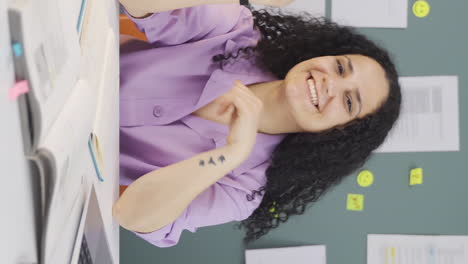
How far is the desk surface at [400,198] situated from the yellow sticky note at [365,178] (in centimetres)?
2

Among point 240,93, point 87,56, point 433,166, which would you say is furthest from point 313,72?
point 433,166

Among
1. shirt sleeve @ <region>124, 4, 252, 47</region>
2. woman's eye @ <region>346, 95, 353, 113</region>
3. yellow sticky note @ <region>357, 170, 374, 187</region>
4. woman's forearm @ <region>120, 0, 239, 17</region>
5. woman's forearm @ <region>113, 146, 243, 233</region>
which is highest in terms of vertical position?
woman's forearm @ <region>120, 0, 239, 17</region>

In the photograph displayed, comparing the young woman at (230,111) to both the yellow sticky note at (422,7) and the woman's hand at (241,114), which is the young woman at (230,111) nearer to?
the woman's hand at (241,114)

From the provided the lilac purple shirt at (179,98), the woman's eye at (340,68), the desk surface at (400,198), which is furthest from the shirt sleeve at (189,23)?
the desk surface at (400,198)

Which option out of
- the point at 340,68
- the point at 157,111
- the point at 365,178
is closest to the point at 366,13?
the point at 365,178

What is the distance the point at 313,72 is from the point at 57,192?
0.70 m

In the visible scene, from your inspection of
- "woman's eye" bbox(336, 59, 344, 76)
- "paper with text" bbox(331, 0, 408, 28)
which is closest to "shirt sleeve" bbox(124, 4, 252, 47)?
"woman's eye" bbox(336, 59, 344, 76)

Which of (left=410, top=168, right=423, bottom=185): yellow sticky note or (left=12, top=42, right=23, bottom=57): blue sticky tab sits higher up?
(left=12, top=42, right=23, bottom=57): blue sticky tab

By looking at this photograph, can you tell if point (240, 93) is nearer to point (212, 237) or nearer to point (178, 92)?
point (178, 92)

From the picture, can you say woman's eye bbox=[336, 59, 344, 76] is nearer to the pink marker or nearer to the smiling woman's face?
the smiling woman's face

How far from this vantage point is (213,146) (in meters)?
1.11

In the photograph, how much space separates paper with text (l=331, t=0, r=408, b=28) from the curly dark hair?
343mm

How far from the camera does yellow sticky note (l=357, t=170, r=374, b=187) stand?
1.59 m

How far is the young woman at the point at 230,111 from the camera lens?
3.16ft
